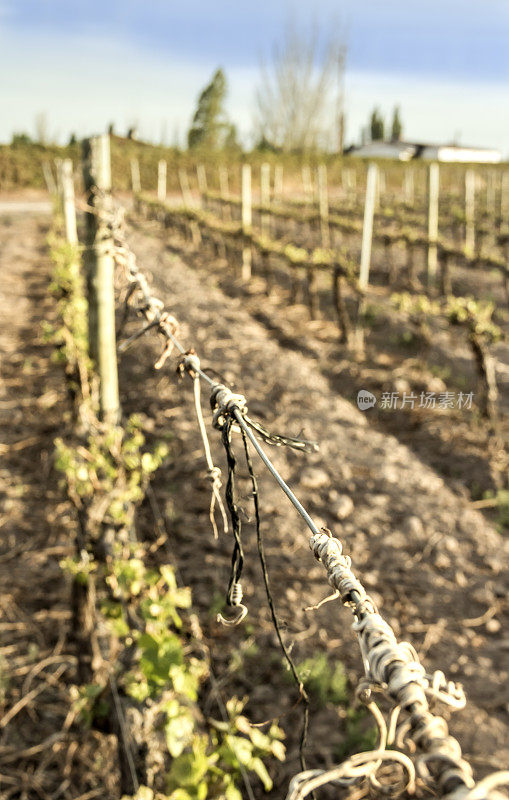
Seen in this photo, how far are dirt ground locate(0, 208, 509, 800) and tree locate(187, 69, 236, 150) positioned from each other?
117 feet

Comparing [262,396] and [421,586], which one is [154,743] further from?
[262,396]

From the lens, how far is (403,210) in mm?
19469

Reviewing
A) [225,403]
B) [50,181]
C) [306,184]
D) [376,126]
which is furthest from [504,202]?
[376,126]

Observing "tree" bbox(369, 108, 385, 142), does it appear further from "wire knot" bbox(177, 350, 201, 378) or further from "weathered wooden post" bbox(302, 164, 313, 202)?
"wire knot" bbox(177, 350, 201, 378)

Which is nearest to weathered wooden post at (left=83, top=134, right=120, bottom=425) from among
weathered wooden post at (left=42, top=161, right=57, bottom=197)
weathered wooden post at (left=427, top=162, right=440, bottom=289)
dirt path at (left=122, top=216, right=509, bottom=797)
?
dirt path at (left=122, top=216, right=509, bottom=797)

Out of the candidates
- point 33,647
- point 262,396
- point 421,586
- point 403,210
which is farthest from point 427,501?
point 403,210

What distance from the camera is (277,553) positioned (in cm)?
395

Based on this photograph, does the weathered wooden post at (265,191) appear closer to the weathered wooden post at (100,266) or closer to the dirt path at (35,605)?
the dirt path at (35,605)

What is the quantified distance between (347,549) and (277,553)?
455 millimetres

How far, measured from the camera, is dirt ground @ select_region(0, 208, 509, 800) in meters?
2.83

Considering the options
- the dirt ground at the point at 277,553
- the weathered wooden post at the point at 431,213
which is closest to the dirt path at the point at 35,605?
the dirt ground at the point at 277,553

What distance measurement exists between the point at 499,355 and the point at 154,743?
695 centimetres

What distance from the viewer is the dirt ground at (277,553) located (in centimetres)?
283

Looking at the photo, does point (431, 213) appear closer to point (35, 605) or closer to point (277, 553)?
point (277, 553)
